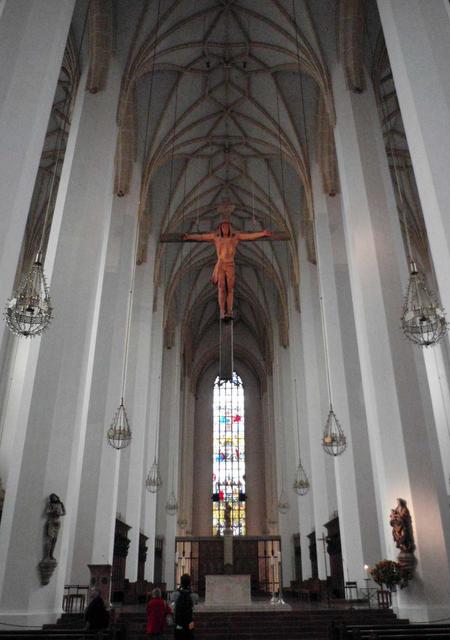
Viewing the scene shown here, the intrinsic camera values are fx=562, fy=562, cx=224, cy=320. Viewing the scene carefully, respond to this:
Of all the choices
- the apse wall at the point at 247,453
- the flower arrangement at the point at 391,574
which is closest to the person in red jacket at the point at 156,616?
the flower arrangement at the point at 391,574

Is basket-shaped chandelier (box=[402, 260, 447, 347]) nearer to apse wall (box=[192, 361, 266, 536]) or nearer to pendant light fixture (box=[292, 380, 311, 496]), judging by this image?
pendant light fixture (box=[292, 380, 311, 496])

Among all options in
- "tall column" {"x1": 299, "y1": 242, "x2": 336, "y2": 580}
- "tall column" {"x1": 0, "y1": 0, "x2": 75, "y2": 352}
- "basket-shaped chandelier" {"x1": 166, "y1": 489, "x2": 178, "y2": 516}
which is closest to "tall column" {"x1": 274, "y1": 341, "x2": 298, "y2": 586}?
"tall column" {"x1": 299, "y1": 242, "x2": 336, "y2": 580}

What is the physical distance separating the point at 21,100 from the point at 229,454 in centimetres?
2767

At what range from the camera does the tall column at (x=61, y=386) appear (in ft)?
31.3

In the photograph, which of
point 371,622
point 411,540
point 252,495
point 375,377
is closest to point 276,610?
point 371,622

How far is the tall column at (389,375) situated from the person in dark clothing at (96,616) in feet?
19.5

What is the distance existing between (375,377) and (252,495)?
22.4 metres

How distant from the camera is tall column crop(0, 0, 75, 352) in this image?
7262mm

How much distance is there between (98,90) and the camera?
1436 centimetres

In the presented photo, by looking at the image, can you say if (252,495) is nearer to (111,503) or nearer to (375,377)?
(111,503)

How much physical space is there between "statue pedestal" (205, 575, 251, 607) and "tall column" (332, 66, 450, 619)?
15.2 ft

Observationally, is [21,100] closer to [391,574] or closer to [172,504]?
[391,574]

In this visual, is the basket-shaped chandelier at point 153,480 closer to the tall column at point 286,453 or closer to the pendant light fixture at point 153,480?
the pendant light fixture at point 153,480

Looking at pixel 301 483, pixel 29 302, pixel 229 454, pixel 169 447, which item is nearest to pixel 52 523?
pixel 29 302
